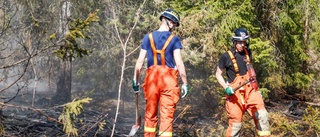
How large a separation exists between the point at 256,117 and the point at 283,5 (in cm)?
813

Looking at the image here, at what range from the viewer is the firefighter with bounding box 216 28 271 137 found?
6.85 metres

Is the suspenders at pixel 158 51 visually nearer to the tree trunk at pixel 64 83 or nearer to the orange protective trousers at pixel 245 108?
the orange protective trousers at pixel 245 108

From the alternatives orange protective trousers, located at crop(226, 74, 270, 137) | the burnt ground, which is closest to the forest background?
the burnt ground

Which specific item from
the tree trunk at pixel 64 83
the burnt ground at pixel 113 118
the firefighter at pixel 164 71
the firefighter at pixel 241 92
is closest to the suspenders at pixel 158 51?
the firefighter at pixel 164 71

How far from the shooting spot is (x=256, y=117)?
6.89 metres

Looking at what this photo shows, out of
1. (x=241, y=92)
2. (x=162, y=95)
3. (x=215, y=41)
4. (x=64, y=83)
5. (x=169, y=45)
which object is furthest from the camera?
(x=64, y=83)

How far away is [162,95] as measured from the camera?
640cm

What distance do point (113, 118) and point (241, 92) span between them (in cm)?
813

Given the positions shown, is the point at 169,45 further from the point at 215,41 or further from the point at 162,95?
the point at 215,41

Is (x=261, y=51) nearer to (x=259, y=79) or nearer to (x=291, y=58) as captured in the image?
(x=259, y=79)

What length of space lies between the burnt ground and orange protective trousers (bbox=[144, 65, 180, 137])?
41 centimetres

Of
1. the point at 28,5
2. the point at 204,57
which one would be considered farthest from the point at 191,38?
the point at 28,5

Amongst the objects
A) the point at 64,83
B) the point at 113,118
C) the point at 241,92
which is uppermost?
the point at 241,92

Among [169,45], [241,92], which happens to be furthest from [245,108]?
[169,45]
